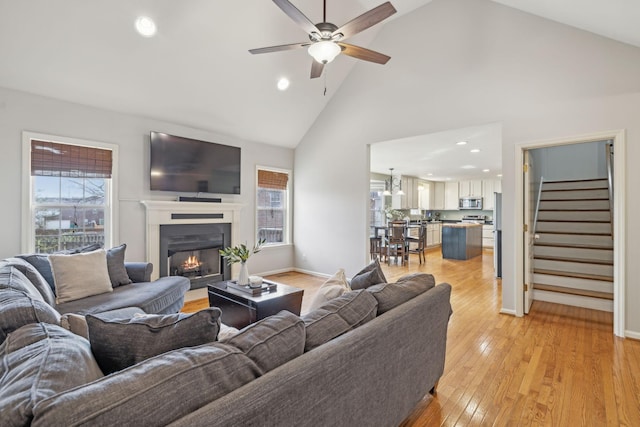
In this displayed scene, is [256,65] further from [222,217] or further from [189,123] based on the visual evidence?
[222,217]

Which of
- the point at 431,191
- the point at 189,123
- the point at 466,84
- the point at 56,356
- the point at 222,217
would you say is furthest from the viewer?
the point at 431,191

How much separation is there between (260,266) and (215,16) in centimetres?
400

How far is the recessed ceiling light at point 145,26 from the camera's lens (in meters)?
3.15

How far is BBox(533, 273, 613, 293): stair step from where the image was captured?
13.0 feet

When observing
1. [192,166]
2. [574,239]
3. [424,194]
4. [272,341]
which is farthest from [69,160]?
[424,194]

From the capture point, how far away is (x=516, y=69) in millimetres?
3664

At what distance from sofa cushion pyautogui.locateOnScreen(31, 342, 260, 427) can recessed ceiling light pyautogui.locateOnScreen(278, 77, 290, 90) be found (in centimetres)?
448

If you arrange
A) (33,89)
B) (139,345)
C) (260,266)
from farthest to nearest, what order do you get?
(260,266) < (33,89) < (139,345)

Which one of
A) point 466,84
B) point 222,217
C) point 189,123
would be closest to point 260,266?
point 222,217

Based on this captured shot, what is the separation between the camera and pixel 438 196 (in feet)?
37.2

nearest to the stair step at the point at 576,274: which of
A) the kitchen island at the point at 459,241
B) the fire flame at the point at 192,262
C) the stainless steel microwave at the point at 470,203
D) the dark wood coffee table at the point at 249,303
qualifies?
the kitchen island at the point at 459,241

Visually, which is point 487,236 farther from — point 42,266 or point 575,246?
point 42,266

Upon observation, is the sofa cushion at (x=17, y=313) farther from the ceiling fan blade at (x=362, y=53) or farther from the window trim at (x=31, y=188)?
the ceiling fan blade at (x=362, y=53)

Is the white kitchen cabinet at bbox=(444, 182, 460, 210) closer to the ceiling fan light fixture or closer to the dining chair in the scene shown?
the dining chair
